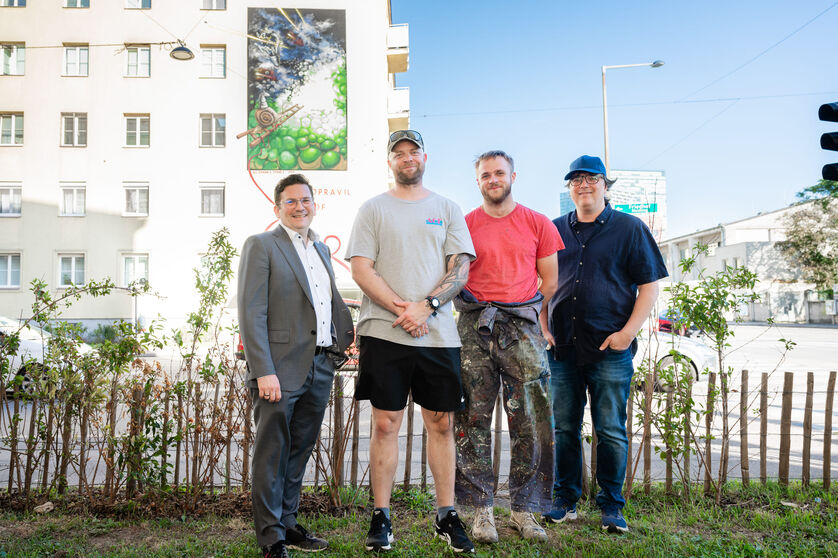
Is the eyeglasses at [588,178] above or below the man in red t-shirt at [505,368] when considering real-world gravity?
above

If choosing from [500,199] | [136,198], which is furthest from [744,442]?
[136,198]

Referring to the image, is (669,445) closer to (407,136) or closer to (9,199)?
(407,136)

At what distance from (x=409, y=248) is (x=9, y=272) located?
26.1 metres

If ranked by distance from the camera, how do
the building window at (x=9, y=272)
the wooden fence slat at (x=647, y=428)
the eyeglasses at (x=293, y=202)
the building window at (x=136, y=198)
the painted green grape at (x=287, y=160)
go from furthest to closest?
the painted green grape at (x=287, y=160) → the building window at (x=136, y=198) → the building window at (x=9, y=272) → the wooden fence slat at (x=647, y=428) → the eyeglasses at (x=293, y=202)

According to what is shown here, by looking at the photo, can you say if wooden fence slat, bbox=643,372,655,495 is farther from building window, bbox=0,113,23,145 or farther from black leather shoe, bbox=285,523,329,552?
building window, bbox=0,113,23,145

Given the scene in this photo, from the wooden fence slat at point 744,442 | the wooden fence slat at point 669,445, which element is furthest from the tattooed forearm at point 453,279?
the wooden fence slat at point 744,442

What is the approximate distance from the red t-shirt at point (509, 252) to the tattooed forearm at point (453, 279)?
0.21m

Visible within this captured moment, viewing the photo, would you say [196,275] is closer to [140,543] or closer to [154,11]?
[140,543]

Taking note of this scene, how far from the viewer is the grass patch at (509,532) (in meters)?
3.34

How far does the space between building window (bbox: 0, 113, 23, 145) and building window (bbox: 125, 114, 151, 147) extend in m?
4.41

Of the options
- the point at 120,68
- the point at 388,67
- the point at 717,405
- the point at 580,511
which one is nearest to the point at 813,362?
the point at 717,405

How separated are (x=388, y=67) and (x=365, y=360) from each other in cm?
2583

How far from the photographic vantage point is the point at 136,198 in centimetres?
2397

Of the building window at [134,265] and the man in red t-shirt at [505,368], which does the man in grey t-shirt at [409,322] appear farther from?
the building window at [134,265]
